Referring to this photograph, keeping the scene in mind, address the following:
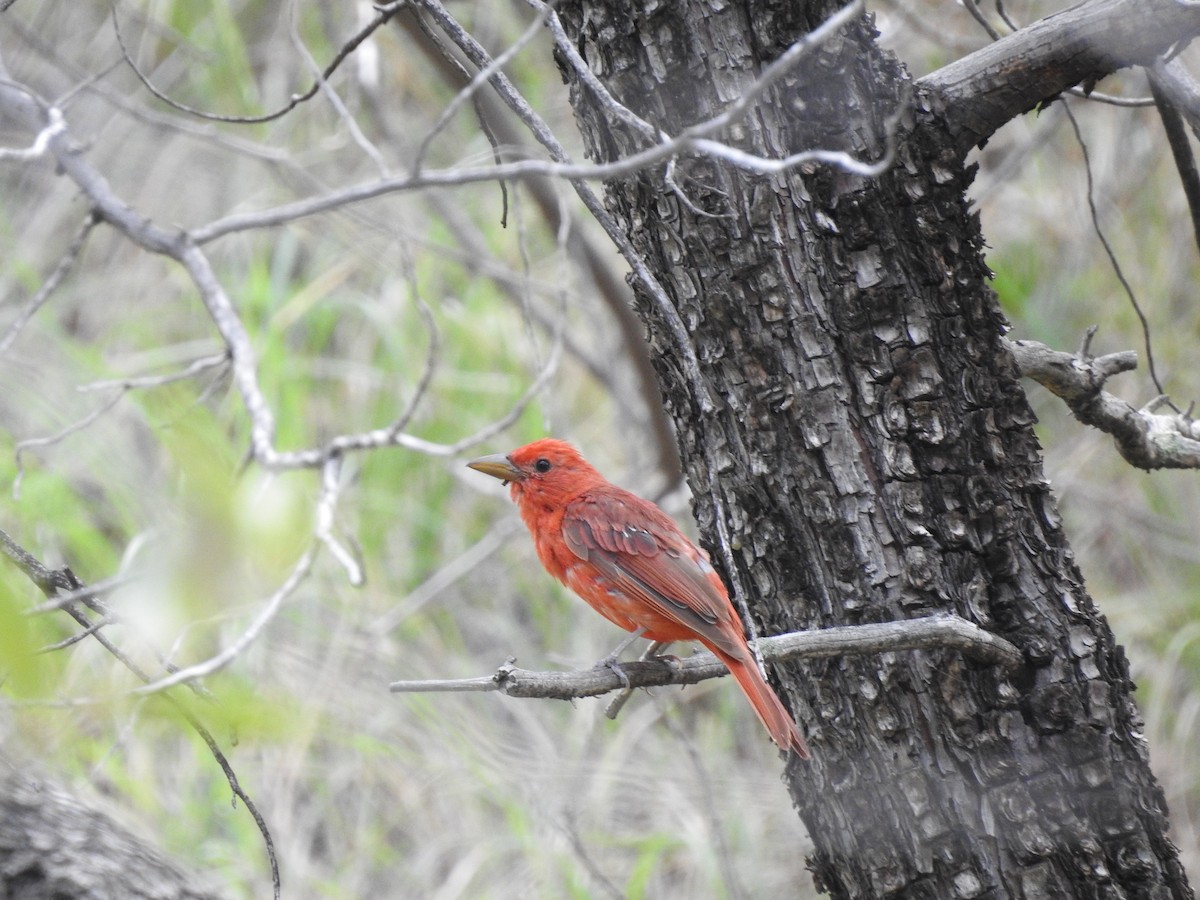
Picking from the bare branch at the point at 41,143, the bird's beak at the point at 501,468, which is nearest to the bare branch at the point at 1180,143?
the bird's beak at the point at 501,468

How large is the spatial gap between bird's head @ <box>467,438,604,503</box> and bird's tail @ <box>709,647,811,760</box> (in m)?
1.20

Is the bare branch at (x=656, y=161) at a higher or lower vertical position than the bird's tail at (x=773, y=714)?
higher

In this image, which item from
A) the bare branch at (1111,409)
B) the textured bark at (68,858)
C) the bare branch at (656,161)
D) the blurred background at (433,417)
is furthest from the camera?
the blurred background at (433,417)

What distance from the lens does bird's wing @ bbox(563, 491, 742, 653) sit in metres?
Answer: 3.26

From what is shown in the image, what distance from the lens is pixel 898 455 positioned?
89.2 inches

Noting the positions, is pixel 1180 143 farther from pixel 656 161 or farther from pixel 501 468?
pixel 501 468

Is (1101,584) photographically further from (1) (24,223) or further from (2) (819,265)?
(1) (24,223)

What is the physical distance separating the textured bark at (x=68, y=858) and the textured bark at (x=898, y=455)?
136 centimetres

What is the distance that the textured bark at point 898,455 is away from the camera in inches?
87.4

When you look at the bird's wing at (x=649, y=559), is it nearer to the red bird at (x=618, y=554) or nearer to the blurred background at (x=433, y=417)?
the red bird at (x=618, y=554)

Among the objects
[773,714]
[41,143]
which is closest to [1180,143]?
[773,714]

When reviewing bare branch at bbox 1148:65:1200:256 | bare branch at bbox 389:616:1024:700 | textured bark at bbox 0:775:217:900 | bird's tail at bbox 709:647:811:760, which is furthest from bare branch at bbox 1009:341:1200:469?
textured bark at bbox 0:775:217:900

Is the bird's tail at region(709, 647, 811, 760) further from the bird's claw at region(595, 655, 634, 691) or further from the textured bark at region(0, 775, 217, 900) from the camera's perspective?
the textured bark at region(0, 775, 217, 900)

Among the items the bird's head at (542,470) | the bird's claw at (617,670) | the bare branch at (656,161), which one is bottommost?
the bird's claw at (617,670)
